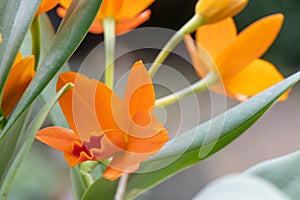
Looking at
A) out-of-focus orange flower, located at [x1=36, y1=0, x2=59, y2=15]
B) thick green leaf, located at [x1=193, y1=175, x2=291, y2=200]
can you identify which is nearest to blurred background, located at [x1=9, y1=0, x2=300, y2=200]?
out-of-focus orange flower, located at [x1=36, y1=0, x2=59, y2=15]

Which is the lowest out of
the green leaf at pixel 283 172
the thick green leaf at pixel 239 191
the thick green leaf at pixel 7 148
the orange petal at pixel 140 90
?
the green leaf at pixel 283 172

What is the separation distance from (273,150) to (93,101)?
3412 mm

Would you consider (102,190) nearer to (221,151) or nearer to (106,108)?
(106,108)

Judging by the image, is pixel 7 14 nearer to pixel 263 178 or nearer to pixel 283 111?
pixel 263 178

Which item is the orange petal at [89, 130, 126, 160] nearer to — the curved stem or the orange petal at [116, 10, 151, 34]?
the curved stem

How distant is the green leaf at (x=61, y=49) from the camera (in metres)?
0.41

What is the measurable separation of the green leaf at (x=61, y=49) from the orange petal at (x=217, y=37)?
0.20m

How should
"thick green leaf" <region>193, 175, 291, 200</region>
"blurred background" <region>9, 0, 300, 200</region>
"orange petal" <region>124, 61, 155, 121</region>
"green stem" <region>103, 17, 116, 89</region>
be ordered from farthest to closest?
"blurred background" <region>9, 0, 300, 200</region>
"green stem" <region>103, 17, 116, 89</region>
"orange petal" <region>124, 61, 155, 121</region>
"thick green leaf" <region>193, 175, 291, 200</region>

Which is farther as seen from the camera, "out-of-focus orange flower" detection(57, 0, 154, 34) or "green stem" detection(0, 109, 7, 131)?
"out-of-focus orange flower" detection(57, 0, 154, 34)

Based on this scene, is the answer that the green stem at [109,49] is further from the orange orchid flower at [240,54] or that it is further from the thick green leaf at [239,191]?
the thick green leaf at [239,191]

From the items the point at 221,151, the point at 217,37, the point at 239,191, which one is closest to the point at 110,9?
the point at 217,37

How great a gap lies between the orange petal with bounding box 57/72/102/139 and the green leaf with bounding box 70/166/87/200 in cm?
6

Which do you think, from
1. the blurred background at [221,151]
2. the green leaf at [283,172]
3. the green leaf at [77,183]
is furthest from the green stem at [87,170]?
the blurred background at [221,151]

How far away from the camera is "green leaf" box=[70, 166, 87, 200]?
1.55 feet
